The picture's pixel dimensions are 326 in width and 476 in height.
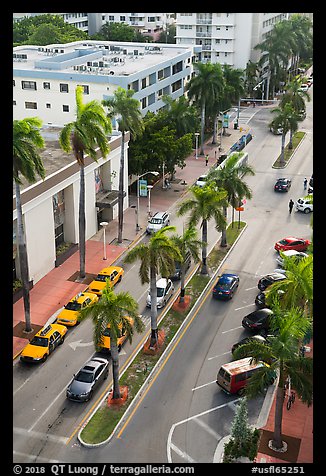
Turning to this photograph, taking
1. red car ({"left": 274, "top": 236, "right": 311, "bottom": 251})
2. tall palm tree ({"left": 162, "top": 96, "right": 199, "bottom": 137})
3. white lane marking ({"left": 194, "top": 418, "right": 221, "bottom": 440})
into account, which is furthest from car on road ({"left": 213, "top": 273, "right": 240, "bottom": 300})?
tall palm tree ({"left": 162, "top": 96, "right": 199, "bottom": 137})

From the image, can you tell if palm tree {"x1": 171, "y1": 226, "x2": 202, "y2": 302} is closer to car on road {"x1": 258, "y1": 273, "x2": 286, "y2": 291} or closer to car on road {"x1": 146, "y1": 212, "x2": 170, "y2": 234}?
car on road {"x1": 258, "y1": 273, "x2": 286, "y2": 291}

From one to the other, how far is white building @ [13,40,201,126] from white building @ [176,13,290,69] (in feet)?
80.9

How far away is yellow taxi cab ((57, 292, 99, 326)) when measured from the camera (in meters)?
33.9

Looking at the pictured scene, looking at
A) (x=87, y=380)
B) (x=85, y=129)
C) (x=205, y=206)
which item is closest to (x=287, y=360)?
(x=87, y=380)

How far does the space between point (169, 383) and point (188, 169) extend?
1519 inches

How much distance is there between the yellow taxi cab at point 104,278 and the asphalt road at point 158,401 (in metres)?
0.69

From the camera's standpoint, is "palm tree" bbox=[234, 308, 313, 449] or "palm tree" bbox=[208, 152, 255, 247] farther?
"palm tree" bbox=[208, 152, 255, 247]

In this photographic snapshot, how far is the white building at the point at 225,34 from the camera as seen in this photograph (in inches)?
3784

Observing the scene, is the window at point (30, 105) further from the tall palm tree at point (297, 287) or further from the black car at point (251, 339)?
the tall palm tree at point (297, 287)

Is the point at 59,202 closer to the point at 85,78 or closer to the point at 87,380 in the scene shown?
the point at 87,380

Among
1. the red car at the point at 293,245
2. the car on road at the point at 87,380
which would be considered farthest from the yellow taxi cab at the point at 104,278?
the red car at the point at 293,245

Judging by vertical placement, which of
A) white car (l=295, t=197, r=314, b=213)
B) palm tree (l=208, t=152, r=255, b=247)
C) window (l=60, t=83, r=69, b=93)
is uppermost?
window (l=60, t=83, r=69, b=93)

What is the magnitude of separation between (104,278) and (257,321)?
11.0 m
